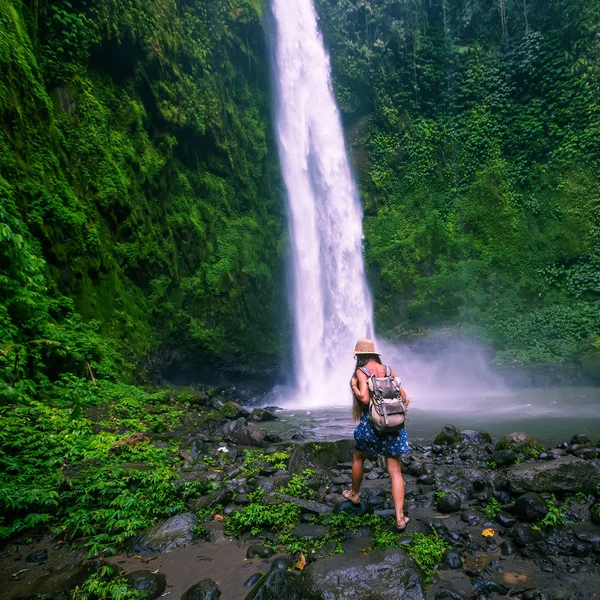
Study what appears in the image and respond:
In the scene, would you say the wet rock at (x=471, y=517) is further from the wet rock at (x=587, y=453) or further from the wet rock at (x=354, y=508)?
the wet rock at (x=587, y=453)

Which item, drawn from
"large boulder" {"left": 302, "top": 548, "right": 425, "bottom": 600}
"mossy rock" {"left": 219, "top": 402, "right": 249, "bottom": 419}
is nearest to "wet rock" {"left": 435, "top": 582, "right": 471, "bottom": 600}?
"large boulder" {"left": 302, "top": 548, "right": 425, "bottom": 600}

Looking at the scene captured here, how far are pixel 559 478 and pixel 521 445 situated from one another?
5.07 feet

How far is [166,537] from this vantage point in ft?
10.5

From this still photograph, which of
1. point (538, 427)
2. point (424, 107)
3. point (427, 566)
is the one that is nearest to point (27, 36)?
point (427, 566)

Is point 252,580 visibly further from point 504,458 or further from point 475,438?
point 475,438

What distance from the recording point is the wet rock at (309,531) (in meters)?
3.16

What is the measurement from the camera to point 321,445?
5125 mm

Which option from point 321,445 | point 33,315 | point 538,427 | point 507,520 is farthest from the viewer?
point 538,427

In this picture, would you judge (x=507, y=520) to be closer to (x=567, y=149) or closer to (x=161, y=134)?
(x=161, y=134)

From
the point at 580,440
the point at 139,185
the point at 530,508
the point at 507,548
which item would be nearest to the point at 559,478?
the point at 530,508

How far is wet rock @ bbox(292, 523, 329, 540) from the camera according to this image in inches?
124

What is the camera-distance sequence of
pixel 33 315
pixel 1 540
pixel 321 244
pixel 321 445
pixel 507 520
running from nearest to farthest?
pixel 1 540 < pixel 507 520 < pixel 321 445 < pixel 33 315 < pixel 321 244

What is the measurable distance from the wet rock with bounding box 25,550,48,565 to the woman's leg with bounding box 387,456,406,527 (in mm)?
2617

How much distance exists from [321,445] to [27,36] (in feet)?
33.1
